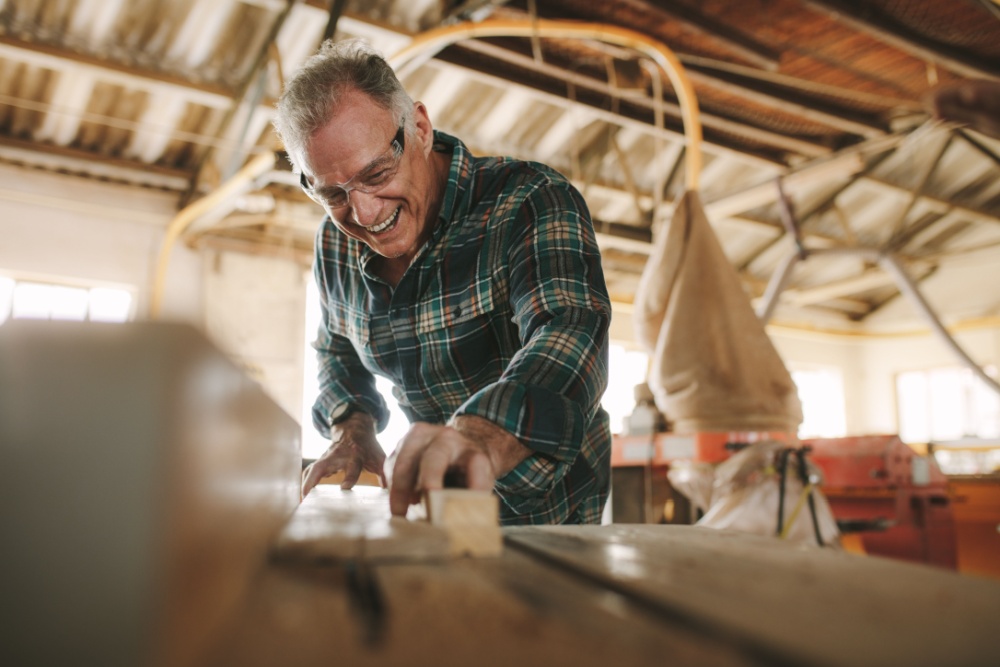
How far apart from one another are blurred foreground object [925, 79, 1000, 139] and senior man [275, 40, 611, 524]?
2.16ft

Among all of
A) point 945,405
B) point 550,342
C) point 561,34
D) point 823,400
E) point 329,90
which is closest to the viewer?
point 550,342

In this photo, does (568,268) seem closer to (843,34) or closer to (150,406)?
(150,406)

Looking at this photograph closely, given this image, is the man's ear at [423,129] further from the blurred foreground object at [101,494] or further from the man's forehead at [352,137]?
the blurred foreground object at [101,494]

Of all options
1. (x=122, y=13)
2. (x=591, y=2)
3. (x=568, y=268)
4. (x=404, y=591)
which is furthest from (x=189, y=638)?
(x=122, y=13)

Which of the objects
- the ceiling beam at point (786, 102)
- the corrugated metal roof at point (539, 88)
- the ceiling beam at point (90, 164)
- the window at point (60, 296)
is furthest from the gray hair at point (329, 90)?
the ceiling beam at point (90, 164)

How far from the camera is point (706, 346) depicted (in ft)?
11.3

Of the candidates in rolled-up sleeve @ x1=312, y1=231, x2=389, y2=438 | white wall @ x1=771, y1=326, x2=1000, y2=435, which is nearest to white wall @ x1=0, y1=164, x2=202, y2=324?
rolled-up sleeve @ x1=312, y1=231, x2=389, y2=438

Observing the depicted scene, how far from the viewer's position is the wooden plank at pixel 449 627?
443 millimetres

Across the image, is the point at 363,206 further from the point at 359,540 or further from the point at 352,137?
the point at 359,540

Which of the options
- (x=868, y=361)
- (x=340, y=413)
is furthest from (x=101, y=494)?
(x=868, y=361)

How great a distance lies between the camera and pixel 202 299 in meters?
6.93

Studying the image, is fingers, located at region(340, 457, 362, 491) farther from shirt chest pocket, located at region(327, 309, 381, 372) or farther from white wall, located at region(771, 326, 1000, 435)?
white wall, located at region(771, 326, 1000, 435)

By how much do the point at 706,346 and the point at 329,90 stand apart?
2.39 metres

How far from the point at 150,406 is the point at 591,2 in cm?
521
